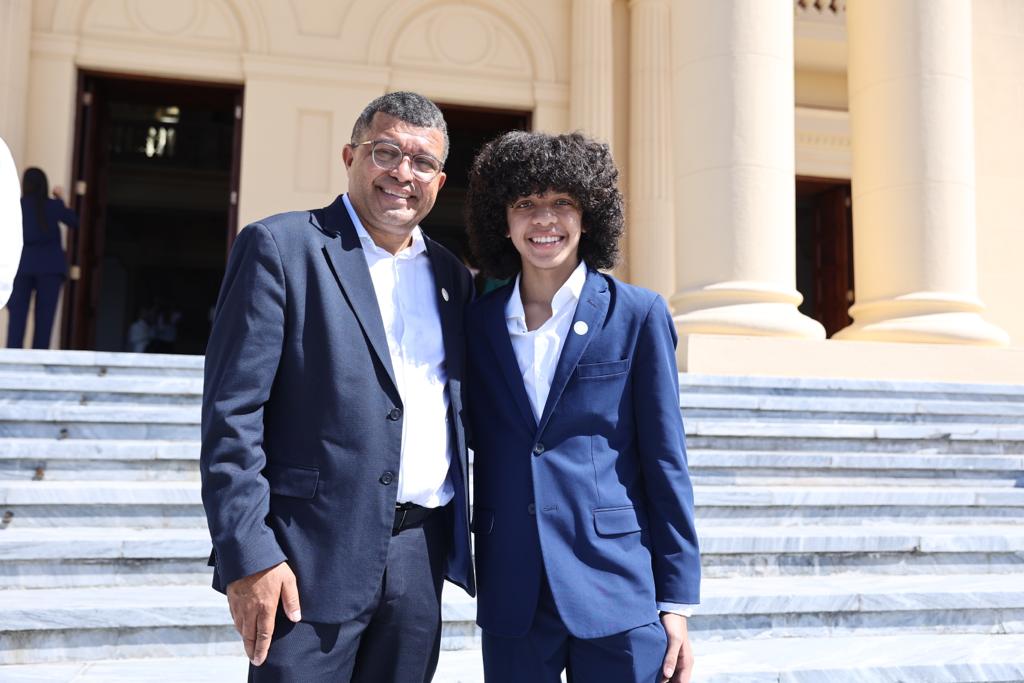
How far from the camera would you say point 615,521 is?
1910 millimetres

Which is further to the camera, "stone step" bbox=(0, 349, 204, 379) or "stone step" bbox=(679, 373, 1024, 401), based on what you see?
"stone step" bbox=(679, 373, 1024, 401)

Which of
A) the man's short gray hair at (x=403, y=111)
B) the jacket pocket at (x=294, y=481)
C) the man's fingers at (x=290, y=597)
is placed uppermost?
the man's short gray hair at (x=403, y=111)

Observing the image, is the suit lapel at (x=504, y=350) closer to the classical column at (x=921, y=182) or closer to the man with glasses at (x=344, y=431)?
the man with glasses at (x=344, y=431)

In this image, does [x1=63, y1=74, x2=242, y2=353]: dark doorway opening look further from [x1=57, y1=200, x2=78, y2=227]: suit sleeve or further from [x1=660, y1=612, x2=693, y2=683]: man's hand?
[x1=660, y1=612, x2=693, y2=683]: man's hand

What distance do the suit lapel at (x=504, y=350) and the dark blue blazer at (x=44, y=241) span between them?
24.3ft

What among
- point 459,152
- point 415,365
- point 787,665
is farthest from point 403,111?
point 459,152

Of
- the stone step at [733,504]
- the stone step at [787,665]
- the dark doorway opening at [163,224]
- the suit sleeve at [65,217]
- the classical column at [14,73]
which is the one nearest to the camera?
the stone step at [787,665]

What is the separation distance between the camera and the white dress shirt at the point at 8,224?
1.26 metres

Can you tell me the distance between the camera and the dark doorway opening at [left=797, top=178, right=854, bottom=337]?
42.5 feet

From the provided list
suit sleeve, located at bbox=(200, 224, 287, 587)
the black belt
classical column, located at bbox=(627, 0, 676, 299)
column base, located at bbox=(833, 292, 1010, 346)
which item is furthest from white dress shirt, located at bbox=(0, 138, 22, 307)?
classical column, located at bbox=(627, 0, 676, 299)

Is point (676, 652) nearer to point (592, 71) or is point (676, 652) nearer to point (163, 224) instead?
point (592, 71)

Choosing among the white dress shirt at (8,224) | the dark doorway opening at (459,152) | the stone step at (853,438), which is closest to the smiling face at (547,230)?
the white dress shirt at (8,224)

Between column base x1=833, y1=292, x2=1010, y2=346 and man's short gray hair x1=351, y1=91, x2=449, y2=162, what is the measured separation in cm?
714

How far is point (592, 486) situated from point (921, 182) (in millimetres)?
7514
